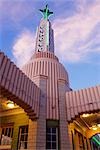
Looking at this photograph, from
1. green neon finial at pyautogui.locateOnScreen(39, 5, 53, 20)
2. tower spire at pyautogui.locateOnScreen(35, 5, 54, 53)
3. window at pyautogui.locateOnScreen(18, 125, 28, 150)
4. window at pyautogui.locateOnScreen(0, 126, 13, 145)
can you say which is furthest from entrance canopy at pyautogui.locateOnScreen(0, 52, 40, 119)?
green neon finial at pyautogui.locateOnScreen(39, 5, 53, 20)

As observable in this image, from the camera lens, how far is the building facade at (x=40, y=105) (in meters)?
6.34

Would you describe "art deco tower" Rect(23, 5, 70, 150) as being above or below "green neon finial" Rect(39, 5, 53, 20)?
below

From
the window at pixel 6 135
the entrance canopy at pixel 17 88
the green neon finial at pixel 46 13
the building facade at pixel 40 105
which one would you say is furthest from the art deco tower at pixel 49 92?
the green neon finial at pixel 46 13

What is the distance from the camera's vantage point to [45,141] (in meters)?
7.11

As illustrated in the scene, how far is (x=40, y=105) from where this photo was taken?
769cm

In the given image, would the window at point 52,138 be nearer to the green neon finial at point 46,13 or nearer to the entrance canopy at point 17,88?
the entrance canopy at point 17,88

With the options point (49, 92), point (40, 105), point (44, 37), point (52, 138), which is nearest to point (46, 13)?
point (44, 37)

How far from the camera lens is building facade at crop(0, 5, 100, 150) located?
634 cm

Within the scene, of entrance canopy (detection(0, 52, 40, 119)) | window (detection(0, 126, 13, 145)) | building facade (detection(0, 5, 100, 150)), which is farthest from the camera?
window (detection(0, 126, 13, 145))

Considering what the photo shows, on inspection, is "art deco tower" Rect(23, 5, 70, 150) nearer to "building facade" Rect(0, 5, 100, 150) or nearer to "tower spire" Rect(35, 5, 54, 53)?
"building facade" Rect(0, 5, 100, 150)

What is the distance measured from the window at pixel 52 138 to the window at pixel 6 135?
2.05 m

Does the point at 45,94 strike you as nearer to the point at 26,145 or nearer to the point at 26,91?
the point at 26,91

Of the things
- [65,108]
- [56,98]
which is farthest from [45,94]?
[65,108]

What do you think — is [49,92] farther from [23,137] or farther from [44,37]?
[44,37]
